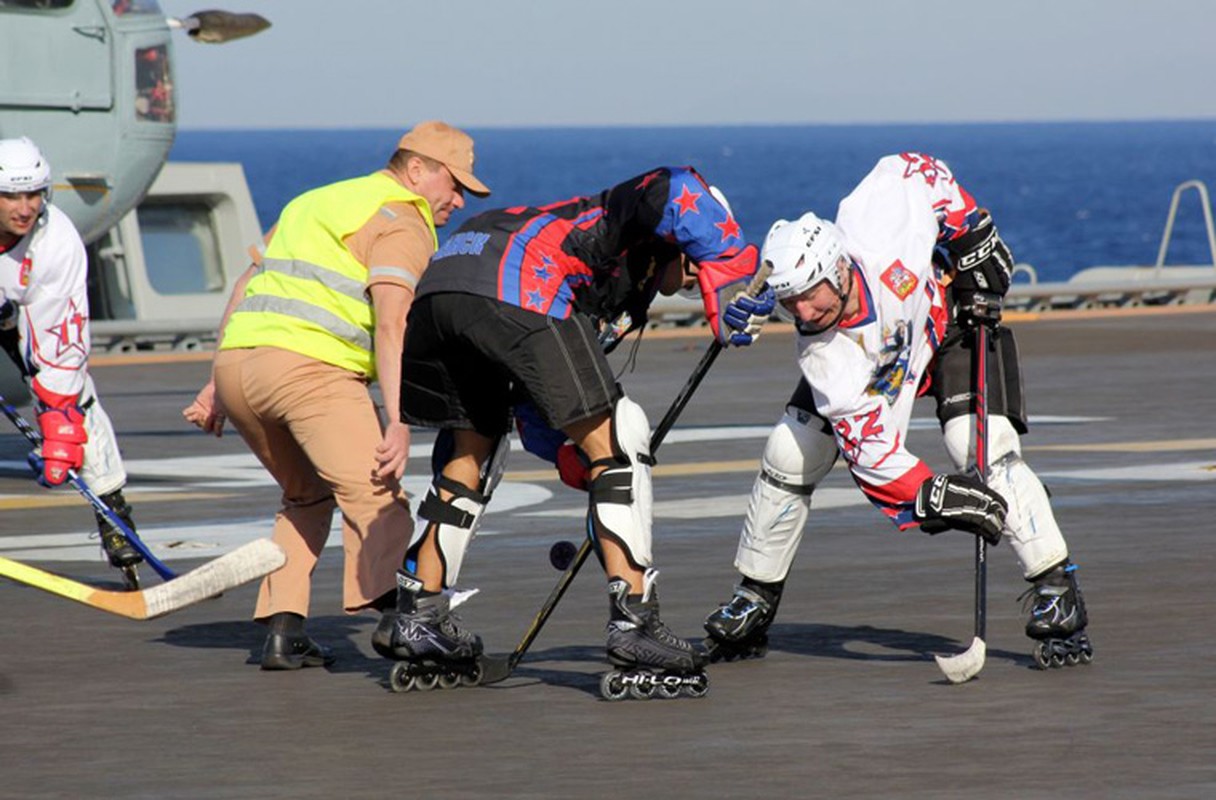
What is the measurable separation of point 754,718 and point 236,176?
2239cm

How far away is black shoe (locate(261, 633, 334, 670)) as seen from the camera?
8312 mm

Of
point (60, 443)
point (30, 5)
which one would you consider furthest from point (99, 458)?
point (30, 5)

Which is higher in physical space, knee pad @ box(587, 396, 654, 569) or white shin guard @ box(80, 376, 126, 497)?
knee pad @ box(587, 396, 654, 569)

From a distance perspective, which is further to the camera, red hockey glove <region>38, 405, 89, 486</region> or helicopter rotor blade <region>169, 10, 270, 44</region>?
helicopter rotor blade <region>169, 10, 270, 44</region>

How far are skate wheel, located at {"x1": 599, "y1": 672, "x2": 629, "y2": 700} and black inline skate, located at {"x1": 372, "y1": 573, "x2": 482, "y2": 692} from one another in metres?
0.51

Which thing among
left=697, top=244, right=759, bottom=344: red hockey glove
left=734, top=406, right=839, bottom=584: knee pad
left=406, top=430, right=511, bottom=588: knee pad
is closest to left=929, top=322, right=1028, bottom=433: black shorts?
left=734, top=406, right=839, bottom=584: knee pad

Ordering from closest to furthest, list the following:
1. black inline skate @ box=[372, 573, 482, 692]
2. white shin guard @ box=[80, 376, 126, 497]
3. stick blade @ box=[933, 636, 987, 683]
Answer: stick blade @ box=[933, 636, 987, 683] → black inline skate @ box=[372, 573, 482, 692] → white shin guard @ box=[80, 376, 126, 497]

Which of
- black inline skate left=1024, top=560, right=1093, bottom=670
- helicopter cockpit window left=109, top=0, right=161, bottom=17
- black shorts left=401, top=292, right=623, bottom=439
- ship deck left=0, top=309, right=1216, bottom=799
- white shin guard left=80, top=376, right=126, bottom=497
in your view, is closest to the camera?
ship deck left=0, top=309, right=1216, bottom=799

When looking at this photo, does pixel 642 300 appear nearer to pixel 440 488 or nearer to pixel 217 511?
pixel 440 488

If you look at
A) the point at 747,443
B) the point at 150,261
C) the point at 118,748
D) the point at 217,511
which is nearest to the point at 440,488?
the point at 118,748

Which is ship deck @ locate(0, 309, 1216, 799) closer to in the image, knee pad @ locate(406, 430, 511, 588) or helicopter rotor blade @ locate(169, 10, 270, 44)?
knee pad @ locate(406, 430, 511, 588)

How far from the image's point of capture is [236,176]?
1136 inches

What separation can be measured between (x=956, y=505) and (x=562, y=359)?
133cm

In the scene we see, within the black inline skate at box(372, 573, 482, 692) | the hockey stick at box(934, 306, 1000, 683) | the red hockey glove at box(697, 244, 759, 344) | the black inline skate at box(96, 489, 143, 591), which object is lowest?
the black inline skate at box(96, 489, 143, 591)
